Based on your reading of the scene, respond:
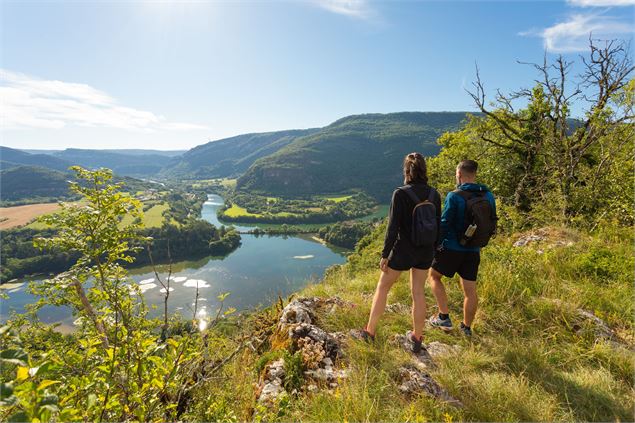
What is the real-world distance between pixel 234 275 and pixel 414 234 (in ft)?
180

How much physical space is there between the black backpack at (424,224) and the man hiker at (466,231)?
0.39 meters

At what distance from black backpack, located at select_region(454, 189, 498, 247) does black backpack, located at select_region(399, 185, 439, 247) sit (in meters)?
0.49

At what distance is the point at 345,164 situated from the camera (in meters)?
168

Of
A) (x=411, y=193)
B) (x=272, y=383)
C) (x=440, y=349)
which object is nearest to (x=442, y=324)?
(x=440, y=349)

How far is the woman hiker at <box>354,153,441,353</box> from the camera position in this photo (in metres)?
2.79

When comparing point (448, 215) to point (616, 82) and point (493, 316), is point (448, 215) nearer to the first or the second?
point (493, 316)

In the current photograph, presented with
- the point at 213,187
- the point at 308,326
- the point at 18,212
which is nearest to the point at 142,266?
the point at 18,212

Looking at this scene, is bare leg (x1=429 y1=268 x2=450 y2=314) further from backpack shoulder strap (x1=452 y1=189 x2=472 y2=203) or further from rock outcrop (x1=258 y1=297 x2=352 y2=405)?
rock outcrop (x1=258 y1=297 x2=352 y2=405)

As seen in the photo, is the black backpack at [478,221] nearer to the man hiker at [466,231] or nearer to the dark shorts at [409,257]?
the man hiker at [466,231]

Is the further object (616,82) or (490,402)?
(616,82)

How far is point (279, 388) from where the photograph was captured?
2758 millimetres

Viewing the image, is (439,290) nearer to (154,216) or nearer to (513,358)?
(513,358)

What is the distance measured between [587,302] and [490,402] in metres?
2.40

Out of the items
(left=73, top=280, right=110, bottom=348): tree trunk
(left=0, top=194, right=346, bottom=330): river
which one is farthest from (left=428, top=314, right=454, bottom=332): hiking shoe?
(left=0, top=194, right=346, bottom=330): river
